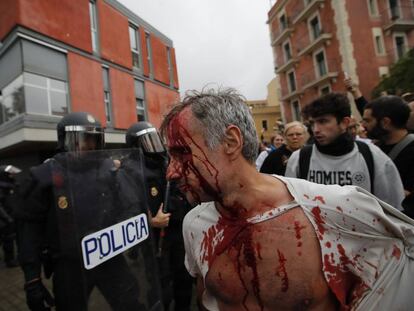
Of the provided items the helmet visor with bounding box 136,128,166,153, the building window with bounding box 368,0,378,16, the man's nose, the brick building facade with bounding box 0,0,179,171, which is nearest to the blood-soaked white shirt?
the man's nose

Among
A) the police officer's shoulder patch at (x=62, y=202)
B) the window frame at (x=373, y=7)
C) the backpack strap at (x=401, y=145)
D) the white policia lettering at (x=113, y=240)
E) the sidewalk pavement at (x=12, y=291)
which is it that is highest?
the window frame at (x=373, y=7)

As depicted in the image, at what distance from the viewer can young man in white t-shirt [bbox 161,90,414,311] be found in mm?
1006

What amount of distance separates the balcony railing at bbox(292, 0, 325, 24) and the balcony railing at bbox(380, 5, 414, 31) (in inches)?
176

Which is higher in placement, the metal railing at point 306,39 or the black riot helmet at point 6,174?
the metal railing at point 306,39

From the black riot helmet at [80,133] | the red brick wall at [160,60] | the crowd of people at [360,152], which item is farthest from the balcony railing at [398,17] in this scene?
the black riot helmet at [80,133]

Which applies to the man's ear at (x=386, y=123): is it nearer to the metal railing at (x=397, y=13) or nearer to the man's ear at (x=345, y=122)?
the man's ear at (x=345, y=122)

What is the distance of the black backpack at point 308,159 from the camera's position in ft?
6.59

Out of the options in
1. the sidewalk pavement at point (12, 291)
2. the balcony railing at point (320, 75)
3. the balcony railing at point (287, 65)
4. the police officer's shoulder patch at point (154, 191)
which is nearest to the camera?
the police officer's shoulder patch at point (154, 191)

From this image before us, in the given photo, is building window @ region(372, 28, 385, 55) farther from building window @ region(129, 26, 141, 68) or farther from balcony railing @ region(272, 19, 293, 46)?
building window @ region(129, 26, 141, 68)

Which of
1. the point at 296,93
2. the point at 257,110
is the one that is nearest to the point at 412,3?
the point at 296,93

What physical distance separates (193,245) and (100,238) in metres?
0.63

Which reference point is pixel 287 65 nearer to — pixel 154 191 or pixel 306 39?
pixel 306 39

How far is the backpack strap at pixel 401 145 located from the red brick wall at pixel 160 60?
1533cm

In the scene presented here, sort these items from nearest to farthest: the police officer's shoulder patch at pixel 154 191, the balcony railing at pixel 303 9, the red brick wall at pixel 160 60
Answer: the police officer's shoulder patch at pixel 154 191
the red brick wall at pixel 160 60
the balcony railing at pixel 303 9
